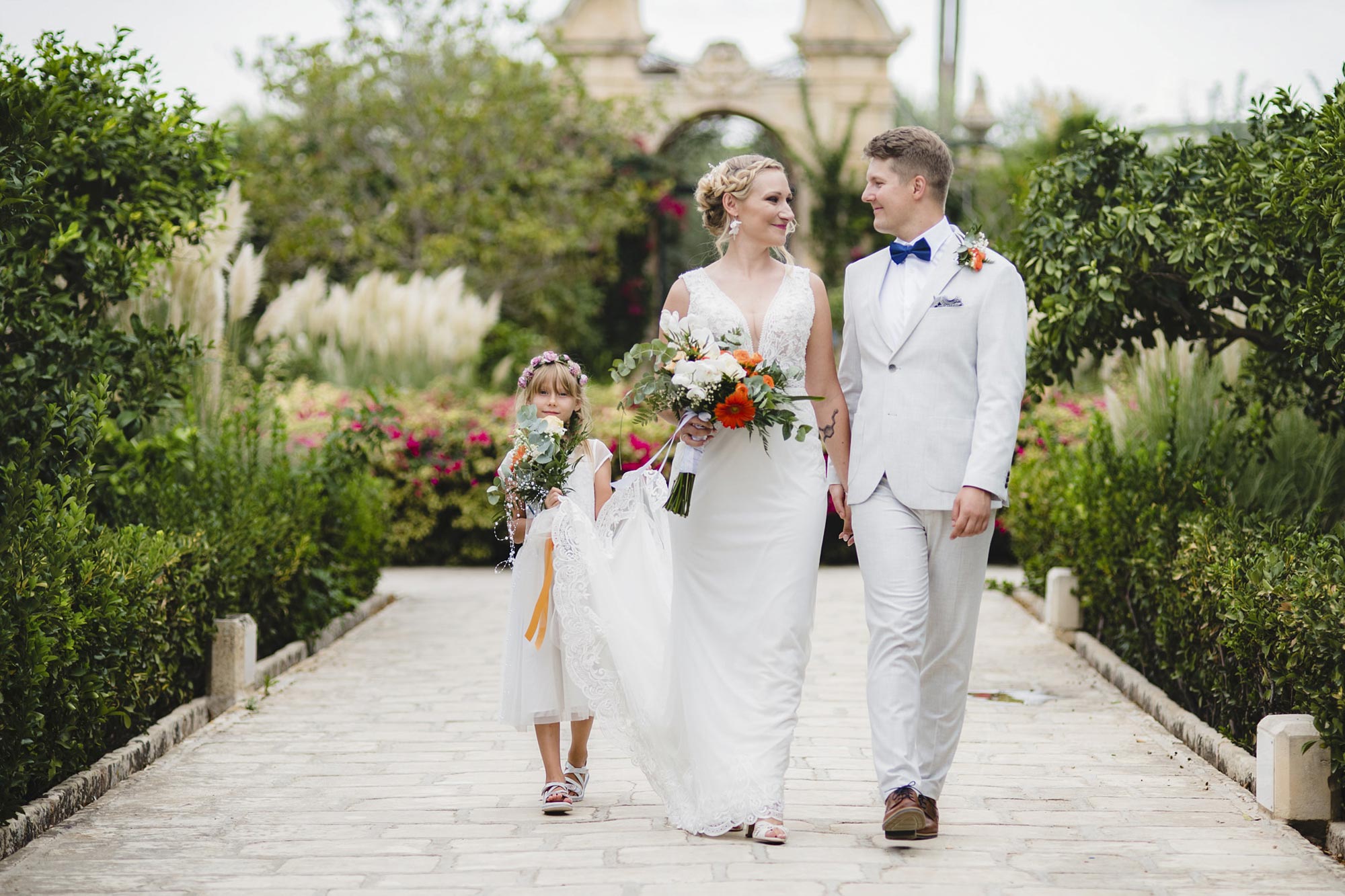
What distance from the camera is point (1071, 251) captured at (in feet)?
21.9

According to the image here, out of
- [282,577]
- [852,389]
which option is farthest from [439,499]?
[852,389]

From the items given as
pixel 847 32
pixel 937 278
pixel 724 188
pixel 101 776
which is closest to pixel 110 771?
pixel 101 776

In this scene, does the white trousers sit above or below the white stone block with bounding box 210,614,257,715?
above

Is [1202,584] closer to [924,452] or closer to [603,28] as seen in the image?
[924,452]

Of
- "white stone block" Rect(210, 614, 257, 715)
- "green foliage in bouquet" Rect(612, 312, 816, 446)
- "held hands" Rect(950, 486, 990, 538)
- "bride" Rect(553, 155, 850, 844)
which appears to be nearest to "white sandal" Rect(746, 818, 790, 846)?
"bride" Rect(553, 155, 850, 844)

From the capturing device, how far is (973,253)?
14.5 feet

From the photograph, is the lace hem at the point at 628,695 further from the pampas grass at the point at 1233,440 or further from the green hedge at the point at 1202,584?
the pampas grass at the point at 1233,440

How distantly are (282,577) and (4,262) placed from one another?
2.12 m

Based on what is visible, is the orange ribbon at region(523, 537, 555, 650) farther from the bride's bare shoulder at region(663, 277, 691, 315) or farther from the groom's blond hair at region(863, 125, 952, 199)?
the groom's blond hair at region(863, 125, 952, 199)

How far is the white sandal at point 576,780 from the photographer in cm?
491

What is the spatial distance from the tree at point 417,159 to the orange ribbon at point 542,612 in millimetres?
15192

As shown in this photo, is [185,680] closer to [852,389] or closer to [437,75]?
[852,389]

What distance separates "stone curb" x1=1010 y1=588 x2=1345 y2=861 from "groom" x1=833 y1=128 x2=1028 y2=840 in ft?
4.14

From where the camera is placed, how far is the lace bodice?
4.65 meters
